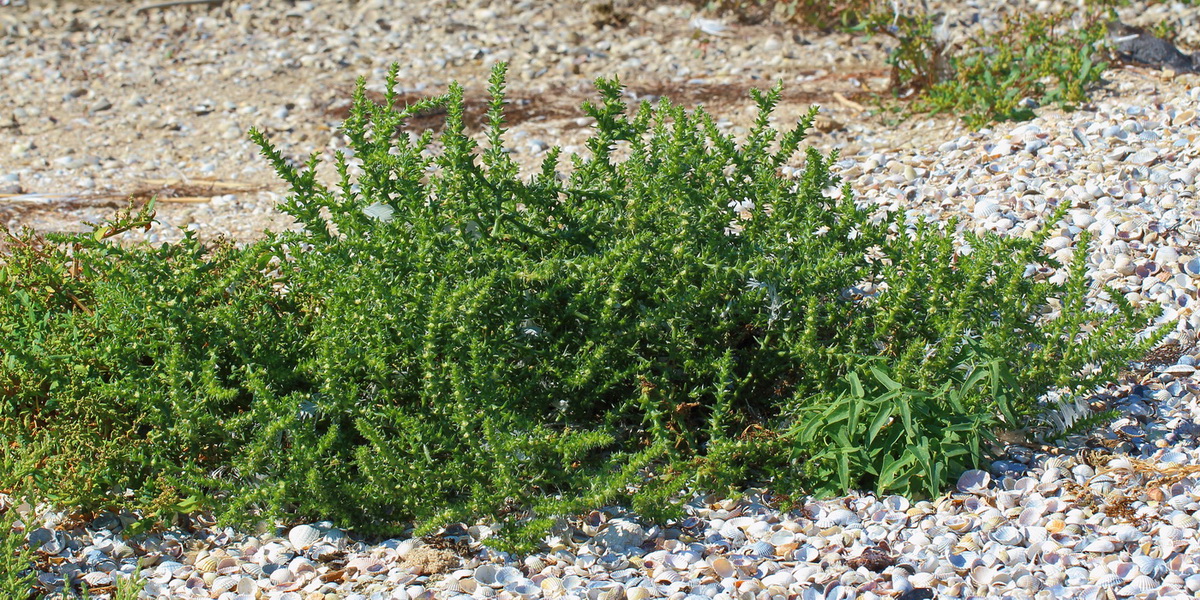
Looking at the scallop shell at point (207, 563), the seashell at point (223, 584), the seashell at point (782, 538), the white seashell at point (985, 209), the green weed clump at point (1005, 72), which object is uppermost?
the green weed clump at point (1005, 72)

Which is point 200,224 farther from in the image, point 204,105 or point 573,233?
point 573,233

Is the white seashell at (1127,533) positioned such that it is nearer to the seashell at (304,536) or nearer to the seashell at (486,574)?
the seashell at (486,574)

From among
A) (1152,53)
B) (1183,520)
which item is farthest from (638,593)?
(1152,53)

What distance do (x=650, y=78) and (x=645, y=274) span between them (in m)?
4.50

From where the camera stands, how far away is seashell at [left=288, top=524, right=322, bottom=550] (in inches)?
112

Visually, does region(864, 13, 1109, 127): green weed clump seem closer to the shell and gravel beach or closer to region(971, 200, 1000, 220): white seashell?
the shell and gravel beach

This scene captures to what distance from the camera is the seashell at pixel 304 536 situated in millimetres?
2842

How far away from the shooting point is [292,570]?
272 cm

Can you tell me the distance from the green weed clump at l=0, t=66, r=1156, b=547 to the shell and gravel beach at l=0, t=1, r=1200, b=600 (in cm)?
12

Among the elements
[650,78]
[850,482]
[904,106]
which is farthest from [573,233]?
[650,78]

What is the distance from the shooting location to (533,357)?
2.98 meters

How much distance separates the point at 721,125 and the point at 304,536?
3916 millimetres

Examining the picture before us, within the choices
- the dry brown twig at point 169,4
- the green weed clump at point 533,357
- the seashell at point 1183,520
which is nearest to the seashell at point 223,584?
the green weed clump at point 533,357

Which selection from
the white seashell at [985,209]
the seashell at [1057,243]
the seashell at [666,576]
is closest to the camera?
the seashell at [666,576]
